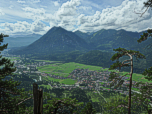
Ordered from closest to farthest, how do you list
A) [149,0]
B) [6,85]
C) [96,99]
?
[149,0], [6,85], [96,99]

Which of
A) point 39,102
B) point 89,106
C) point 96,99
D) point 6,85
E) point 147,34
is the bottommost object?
point 96,99

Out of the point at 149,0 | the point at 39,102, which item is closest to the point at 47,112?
the point at 39,102

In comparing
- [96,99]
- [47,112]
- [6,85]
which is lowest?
[96,99]

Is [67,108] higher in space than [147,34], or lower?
lower

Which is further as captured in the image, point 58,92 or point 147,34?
point 58,92

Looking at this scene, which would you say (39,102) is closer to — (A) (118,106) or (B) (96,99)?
(A) (118,106)

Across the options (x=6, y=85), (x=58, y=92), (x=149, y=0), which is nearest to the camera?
(x=149, y=0)

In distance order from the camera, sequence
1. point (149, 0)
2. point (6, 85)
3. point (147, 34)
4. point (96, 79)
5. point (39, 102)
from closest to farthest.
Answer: point (39, 102) → point (149, 0) → point (147, 34) → point (6, 85) → point (96, 79)

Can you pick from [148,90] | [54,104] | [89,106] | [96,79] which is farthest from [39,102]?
[96,79]

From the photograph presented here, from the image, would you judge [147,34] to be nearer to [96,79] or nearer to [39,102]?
[39,102]
